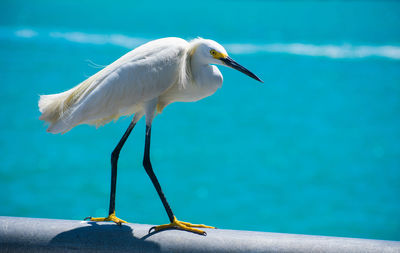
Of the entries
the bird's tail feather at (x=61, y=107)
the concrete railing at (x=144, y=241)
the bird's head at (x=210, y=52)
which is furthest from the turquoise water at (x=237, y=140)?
the concrete railing at (x=144, y=241)

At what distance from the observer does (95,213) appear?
3.47m

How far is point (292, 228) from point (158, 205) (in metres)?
1.07

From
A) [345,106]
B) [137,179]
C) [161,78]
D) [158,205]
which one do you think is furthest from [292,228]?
[345,106]

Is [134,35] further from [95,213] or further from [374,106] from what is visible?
[95,213]

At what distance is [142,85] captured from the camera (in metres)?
1.26

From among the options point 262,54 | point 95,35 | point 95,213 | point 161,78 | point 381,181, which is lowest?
point 161,78

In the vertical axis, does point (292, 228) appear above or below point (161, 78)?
above

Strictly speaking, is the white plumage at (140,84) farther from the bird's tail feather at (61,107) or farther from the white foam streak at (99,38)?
the white foam streak at (99,38)

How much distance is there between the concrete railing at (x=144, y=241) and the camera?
0.89 m

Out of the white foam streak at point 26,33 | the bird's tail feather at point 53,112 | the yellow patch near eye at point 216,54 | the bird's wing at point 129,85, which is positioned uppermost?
the white foam streak at point 26,33

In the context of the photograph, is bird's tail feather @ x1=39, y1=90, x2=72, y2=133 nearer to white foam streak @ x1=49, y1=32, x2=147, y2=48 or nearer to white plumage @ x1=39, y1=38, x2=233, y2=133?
white plumage @ x1=39, y1=38, x2=233, y2=133

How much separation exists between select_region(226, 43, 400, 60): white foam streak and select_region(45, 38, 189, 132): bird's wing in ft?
24.4

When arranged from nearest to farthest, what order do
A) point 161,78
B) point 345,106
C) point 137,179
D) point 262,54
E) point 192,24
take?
1. point 161,78
2. point 137,179
3. point 345,106
4. point 262,54
5. point 192,24

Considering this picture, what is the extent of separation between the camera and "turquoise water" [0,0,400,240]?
12.1 ft
